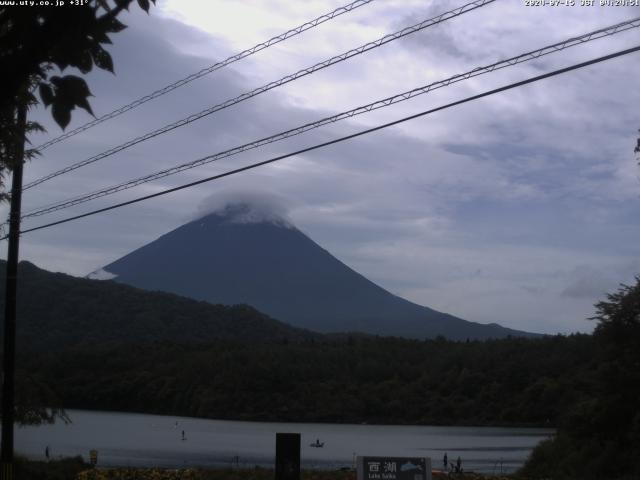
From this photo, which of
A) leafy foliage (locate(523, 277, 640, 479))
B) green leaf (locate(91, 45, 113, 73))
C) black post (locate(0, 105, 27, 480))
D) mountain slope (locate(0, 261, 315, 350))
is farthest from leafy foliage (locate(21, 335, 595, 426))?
green leaf (locate(91, 45, 113, 73))

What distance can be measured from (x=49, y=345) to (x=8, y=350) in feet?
302

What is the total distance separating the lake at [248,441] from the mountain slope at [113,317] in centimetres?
1380

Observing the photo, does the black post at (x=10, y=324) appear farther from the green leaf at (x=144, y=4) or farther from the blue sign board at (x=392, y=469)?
the green leaf at (x=144, y=4)

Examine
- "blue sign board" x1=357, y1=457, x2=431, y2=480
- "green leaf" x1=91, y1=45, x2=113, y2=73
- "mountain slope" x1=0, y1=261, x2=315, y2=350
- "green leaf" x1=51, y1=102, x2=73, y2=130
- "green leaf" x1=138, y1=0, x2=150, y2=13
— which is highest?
"mountain slope" x1=0, y1=261, x2=315, y2=350

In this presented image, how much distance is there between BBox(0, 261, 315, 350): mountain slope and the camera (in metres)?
110

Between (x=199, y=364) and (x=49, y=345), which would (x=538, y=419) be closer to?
(x=199, y=364)

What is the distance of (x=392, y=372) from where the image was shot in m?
107

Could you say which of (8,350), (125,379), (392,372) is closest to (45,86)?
(8,350)

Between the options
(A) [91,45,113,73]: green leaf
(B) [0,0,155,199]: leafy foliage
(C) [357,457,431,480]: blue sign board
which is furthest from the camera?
(C) [357,457,431,480]: blue sign board

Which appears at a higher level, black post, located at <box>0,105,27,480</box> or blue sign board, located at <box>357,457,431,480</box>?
black post, located at <box>0,105,27,480</box>

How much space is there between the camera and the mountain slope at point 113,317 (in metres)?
110

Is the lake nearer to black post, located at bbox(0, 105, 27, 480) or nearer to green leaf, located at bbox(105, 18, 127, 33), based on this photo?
black post, located at bbox(0, 105, 27, 480)

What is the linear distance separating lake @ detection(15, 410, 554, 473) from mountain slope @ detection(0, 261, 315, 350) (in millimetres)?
13799

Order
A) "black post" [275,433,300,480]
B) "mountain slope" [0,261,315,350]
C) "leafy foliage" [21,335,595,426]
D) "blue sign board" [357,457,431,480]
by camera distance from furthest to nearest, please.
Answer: "mountain slope" [0,261,315,350], "leafy foliage" [21,335,595,426], "black post" [275,433,300,480], "blue sign board" [357,457,431,480]
